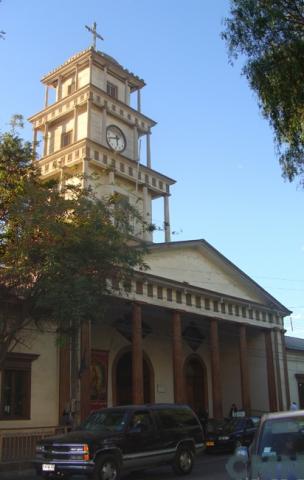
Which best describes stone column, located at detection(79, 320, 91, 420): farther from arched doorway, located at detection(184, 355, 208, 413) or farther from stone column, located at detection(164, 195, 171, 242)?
stone column, located at detection(164, 195, 171, 242)

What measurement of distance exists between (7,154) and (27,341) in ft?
23.1

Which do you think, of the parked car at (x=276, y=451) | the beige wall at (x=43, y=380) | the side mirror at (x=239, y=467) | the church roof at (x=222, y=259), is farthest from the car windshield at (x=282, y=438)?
the church roof at (x=222, y=259)

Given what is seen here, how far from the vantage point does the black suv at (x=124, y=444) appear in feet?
41.8

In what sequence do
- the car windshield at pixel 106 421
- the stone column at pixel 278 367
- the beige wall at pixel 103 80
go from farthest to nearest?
the beige wall at pixel 103 80
the stone column at pixel 278 367
the car windshield at pixel 106 421

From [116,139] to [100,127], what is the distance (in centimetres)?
143

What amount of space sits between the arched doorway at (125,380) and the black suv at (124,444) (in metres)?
12.4

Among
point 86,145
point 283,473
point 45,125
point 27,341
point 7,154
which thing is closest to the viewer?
point 283,473

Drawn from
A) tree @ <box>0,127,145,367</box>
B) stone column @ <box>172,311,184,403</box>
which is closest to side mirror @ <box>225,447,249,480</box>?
tree @ <box>0,127,145,367</box>

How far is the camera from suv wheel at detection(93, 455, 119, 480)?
12.6m

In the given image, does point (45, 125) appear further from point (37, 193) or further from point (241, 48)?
point (241, 48)

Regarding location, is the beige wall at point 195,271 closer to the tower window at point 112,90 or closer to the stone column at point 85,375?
the stone column at point 85,375

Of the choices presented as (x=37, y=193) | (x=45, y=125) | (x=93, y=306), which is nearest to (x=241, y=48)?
(x=37, y=193)

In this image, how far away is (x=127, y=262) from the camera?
16578 millimetres

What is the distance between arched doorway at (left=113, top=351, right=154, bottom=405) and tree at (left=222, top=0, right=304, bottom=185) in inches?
694
